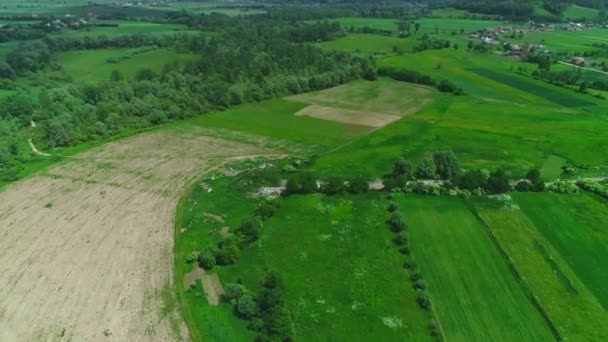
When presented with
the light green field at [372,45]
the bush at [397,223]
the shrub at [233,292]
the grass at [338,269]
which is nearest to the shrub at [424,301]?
the grass at [338,269]

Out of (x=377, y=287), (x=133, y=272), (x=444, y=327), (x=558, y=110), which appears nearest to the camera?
(x=444, y=327)

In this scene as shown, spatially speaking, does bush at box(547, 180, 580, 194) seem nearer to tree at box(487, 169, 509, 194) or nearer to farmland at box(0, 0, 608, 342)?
farmland at box(0, 0, 608, 342)

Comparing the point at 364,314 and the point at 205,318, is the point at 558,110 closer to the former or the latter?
the point at 364,314

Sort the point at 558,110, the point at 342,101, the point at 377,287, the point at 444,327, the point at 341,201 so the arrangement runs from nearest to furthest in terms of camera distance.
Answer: the point at 444,327 < the point at 377,287 < the point at 341,201 < the point at 558,110 < the point at 342,101

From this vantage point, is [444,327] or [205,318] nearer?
[444,327]

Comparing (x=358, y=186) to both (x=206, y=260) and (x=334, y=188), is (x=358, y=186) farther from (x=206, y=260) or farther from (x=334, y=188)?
(x=206, y=260)

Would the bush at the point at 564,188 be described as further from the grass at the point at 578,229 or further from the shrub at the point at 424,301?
the shrub at the point at 424,301

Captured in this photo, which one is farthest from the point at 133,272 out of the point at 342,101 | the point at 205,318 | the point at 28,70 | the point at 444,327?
the point at 28,70
